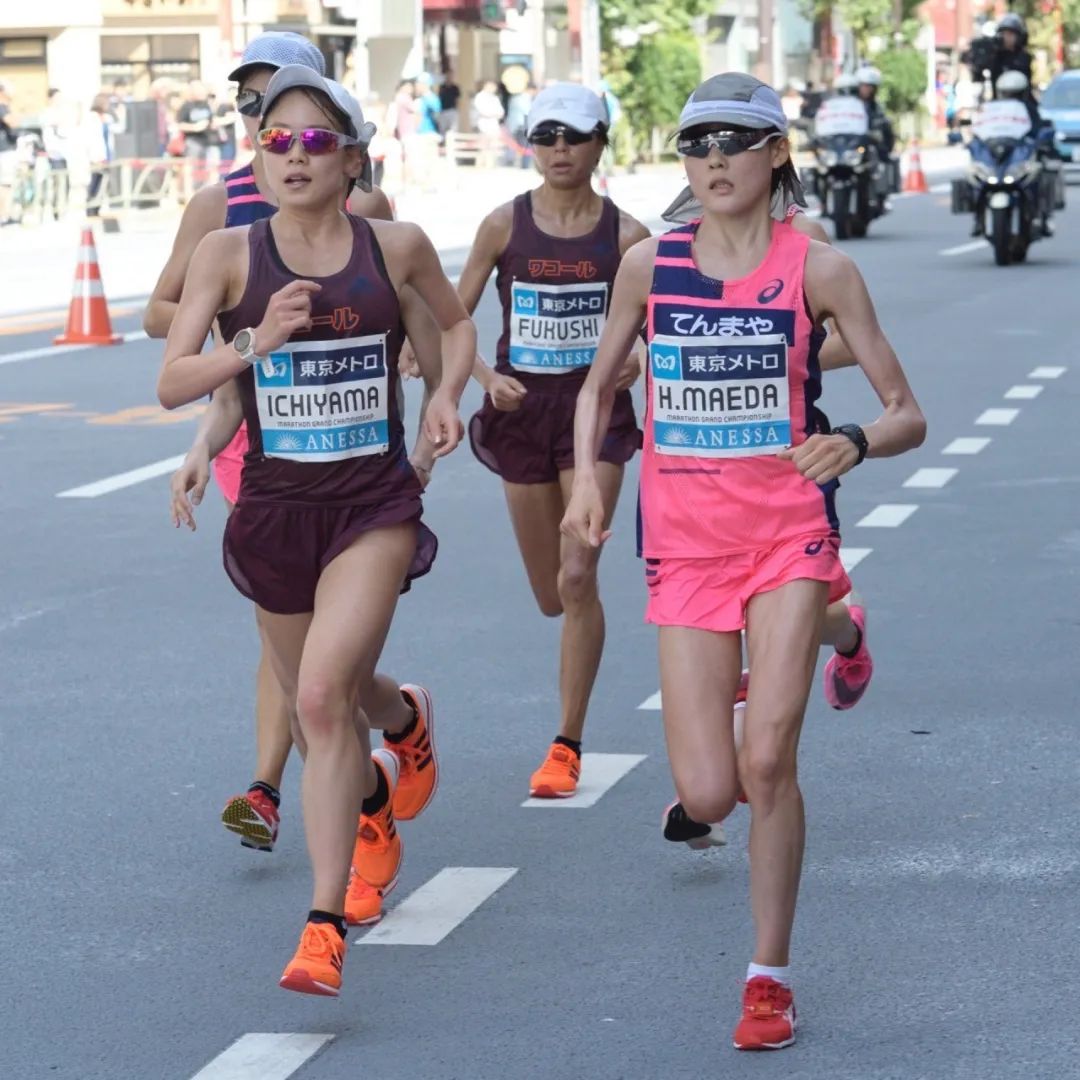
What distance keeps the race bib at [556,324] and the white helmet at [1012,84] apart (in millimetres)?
19571

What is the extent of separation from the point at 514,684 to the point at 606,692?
323 mm

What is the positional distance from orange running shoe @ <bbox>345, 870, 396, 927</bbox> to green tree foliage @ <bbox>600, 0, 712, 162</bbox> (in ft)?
163

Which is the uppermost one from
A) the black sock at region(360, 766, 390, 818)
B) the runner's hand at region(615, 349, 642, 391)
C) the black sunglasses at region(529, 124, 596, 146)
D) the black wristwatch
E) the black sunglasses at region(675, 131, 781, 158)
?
the black sunglasses at region(675, 131, 781, 158)


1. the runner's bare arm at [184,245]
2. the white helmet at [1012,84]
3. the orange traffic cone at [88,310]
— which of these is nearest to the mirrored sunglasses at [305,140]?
the runner's bare arm at [184,245]

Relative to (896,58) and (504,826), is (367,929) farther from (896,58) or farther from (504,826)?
(896,58)

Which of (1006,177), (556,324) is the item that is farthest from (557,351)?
(1006,177)

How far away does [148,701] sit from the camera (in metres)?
8.46

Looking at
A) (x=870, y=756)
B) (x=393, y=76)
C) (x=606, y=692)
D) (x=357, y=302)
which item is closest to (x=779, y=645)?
(x=357, y=302)

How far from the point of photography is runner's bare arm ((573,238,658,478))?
18.2ft

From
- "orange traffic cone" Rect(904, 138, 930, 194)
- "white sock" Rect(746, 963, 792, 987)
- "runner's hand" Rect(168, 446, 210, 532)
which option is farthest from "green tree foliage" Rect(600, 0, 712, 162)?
"white sock" Rect(746, 963, 792, 987)

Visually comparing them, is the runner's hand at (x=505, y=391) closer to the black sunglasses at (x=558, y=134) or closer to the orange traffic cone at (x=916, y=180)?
the black sunglasses at (x=558, y=134)

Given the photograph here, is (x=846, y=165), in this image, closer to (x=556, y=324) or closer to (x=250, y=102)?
(x=556, y=324)

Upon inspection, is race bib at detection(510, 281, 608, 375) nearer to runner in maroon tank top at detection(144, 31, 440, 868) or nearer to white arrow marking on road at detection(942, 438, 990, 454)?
runner in maroon tank top at detection(144, 31, 440, 868)

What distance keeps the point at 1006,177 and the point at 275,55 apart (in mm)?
19602
